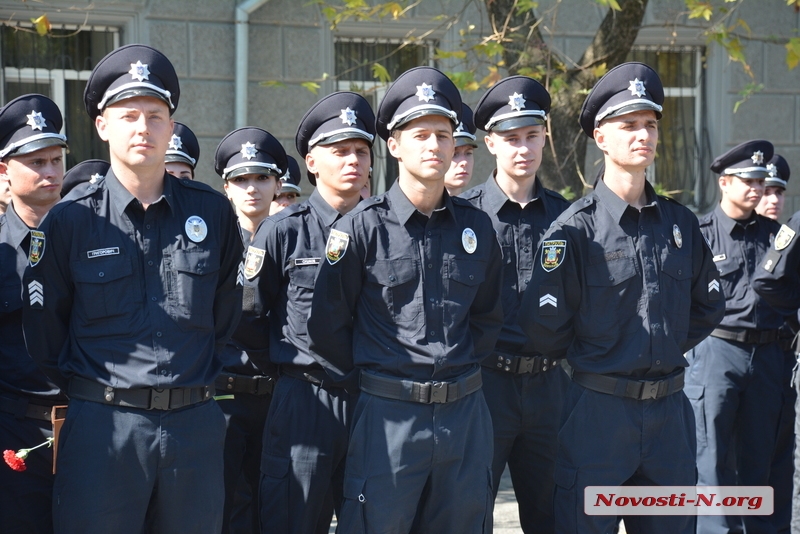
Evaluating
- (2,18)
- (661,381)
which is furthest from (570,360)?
(2,18)

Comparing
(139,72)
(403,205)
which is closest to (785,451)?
(403,205)

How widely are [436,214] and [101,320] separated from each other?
1.31 m

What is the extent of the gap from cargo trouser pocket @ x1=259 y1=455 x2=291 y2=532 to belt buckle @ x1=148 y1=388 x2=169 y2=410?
102 cm

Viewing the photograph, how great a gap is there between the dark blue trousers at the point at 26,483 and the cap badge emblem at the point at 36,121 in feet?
4.03

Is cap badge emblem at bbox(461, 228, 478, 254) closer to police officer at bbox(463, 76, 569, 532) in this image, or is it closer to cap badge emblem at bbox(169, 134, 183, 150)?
police officer at bbox(463, 76, 569, 532)

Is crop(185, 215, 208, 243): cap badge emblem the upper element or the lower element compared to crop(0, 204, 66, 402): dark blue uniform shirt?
upper

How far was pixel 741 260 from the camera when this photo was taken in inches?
253

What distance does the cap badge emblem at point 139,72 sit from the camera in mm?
3730

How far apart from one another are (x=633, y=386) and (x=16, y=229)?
8.41 feet

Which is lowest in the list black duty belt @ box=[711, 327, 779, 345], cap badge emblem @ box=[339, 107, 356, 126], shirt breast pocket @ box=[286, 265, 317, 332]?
black duty belt @ box=[711, 327, 779, 345]

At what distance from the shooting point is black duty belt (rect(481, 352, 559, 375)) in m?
4.78

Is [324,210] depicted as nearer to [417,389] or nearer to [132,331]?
[417,389]

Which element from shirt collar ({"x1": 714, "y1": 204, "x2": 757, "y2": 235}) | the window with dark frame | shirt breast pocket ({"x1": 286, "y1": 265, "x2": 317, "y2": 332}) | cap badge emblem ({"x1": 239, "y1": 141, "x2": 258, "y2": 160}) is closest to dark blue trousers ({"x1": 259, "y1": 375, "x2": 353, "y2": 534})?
shirt breast pocket ({"x1": 286, "y1": 265, "x2": 317, "y2": 332})

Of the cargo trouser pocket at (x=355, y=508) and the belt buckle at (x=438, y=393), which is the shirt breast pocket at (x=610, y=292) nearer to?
the belt buckle at (x=438, y=393)
